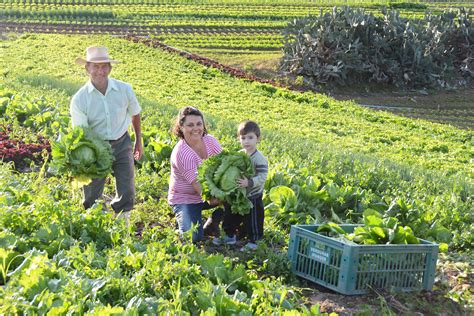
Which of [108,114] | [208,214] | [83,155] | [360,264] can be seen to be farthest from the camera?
[208,214]

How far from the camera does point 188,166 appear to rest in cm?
701

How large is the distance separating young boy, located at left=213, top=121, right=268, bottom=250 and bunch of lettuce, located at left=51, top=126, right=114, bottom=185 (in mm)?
1155

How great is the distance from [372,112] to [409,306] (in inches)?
567

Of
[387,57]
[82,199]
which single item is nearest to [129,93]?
[82,199]

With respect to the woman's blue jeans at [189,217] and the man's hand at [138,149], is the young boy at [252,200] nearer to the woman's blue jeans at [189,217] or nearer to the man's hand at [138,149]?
the woman's blue jeans at [189,217]

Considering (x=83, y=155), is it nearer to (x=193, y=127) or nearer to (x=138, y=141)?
(x=138, y=141)

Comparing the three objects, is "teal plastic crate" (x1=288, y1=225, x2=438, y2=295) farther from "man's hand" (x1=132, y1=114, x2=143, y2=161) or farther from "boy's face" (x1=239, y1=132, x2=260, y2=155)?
"man's hand" (x1=132, y1=114, x2=143, y2=161)

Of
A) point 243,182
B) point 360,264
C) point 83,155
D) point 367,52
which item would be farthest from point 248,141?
point 367,52

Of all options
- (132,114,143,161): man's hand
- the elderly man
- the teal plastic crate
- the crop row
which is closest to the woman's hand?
the teal plastic crate

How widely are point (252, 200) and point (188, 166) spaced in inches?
26.1

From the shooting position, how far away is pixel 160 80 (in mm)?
20969

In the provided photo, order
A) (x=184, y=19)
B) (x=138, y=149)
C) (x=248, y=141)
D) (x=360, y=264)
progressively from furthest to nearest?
(x=184, y=19) < (x=138, y=149) < (x=248, y=141) < (x=360, y=264)

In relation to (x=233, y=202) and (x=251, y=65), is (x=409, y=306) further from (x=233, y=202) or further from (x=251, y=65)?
(x=251, y=65)

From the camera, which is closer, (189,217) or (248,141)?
(248,141)
